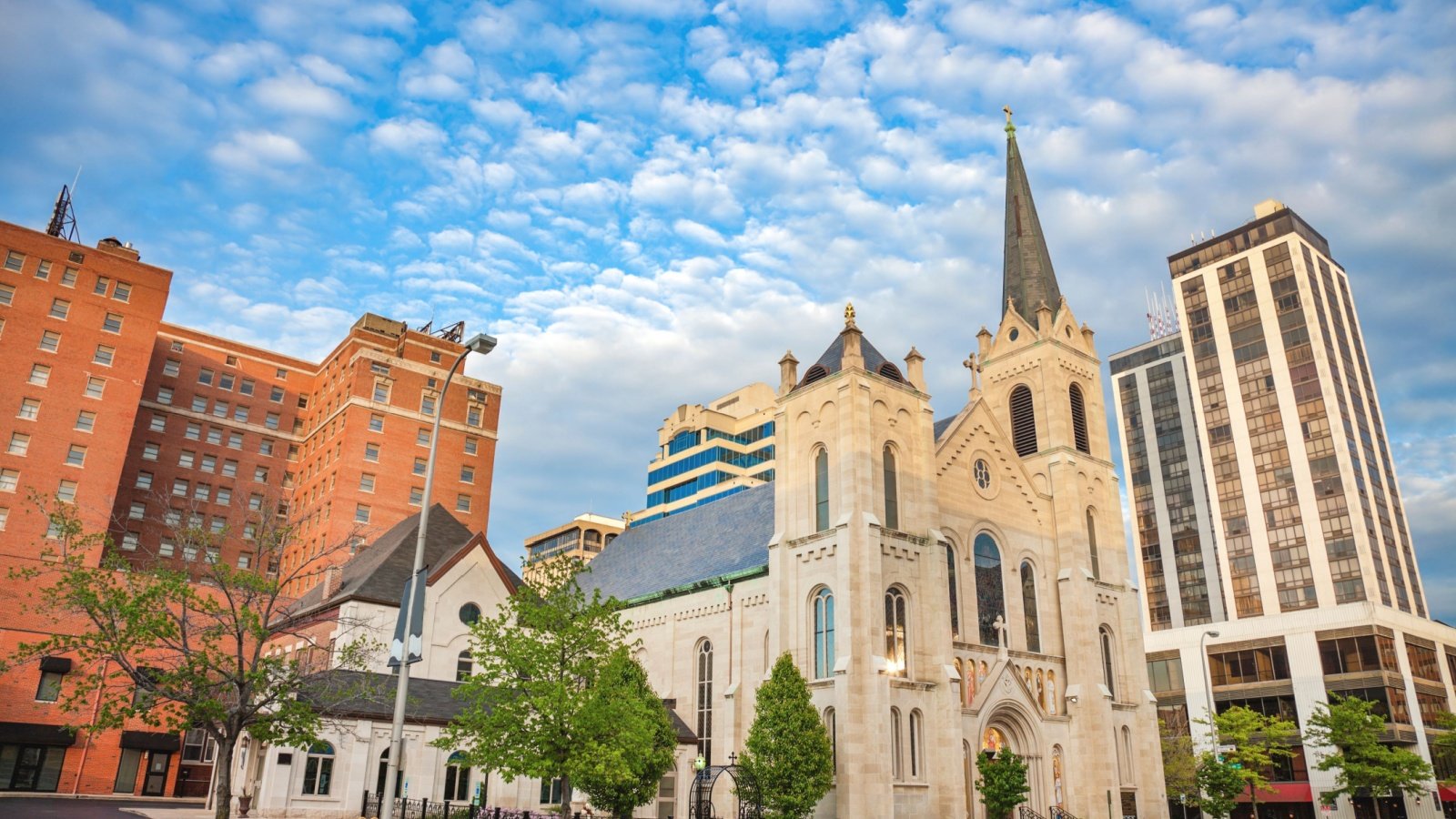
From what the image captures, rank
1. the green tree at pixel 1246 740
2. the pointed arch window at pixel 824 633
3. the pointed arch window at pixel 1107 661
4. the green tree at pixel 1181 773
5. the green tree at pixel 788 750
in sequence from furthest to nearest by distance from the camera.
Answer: the green tree at pixel 1181 773 < the green tree at pixel 1246 740 < the pointed arch window at pixel 1107 661 < the pointed arch window at pixel 824 633 < the green tree at pixel 788 750

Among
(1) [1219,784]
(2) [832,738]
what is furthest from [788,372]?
(1) [1219,784]

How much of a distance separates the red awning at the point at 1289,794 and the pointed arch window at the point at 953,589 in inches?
1990

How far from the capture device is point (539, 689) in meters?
30.9

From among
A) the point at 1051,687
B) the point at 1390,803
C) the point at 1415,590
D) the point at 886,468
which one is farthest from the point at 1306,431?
the point at 886,468

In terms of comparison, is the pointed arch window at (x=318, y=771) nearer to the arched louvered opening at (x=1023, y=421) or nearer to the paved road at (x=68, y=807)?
the paved road at (x=68, y=807)

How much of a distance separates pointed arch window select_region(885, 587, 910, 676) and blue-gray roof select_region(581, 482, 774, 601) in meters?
6.54

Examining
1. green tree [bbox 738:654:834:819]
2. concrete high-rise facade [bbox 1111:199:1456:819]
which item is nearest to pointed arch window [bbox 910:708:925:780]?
green tree [bbox 738:654:834:819]

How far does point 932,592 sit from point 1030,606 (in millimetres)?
7985

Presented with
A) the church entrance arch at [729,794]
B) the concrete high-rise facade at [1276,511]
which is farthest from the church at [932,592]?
the concrete high-rise facade at [1276,511]

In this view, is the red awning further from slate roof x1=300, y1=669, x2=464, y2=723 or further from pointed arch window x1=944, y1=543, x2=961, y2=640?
slate roof x1=300, y1=669, x2=464, y2=723

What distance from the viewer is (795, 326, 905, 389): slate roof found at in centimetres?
4044

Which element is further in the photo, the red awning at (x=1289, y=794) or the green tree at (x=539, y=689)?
the red awning at (x=1289, y=794)

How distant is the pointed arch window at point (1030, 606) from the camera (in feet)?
138

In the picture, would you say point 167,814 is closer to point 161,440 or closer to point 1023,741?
point 1023,741
